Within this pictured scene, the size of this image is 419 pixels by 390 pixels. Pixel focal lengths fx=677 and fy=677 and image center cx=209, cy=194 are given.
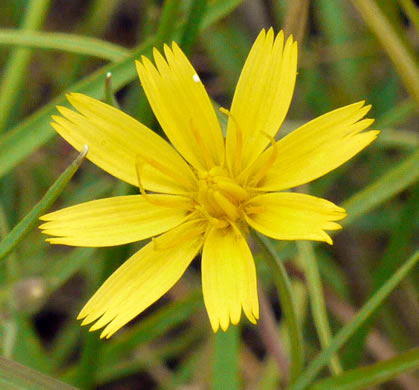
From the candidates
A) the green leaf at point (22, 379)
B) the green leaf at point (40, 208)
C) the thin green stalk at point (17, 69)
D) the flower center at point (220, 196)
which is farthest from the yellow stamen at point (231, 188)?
the thin green stalk at point (17, 69)

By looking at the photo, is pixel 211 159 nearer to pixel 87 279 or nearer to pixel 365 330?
pixel 365 330

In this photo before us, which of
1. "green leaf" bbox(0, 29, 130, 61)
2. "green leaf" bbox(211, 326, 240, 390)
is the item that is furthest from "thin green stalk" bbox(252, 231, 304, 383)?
"green leaf" bbox(0, 29, 130, 61)

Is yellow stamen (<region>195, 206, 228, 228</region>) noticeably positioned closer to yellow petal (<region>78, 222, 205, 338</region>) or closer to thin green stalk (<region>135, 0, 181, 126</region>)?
yellow petal (<region>78, 222, 205, 338</region>)

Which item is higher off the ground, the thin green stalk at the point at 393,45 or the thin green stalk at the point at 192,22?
the thin green stalk at the point at 192,22

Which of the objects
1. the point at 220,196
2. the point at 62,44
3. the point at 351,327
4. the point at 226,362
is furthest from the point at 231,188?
the point at 62,44

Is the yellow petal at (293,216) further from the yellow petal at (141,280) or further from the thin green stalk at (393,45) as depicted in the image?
the thin green stalk at (393,45)

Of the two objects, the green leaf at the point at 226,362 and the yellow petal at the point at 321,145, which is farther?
the green leaf at the point at 226,362
